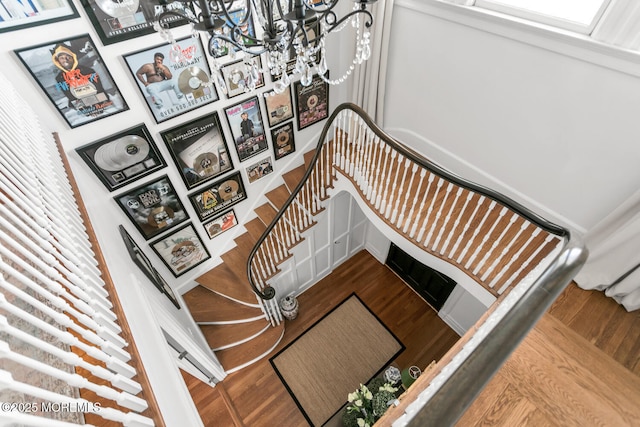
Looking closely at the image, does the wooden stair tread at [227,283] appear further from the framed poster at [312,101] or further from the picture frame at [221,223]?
the framed poster at [312,101]

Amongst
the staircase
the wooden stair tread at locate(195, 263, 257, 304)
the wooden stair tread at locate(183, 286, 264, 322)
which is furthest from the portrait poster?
the wooden stair tread at locate(183, 286, 264, 322)

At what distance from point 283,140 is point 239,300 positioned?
99.5 inches

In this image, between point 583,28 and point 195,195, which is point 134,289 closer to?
point 195,195

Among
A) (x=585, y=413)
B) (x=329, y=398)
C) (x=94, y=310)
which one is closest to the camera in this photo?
(x=94, y=310)

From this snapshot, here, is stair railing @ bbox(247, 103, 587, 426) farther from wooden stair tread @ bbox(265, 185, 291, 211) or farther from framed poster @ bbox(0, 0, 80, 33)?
framed poster @ bbox(0, 0, 80, 33)

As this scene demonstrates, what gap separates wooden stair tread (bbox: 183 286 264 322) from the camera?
4.61 metres

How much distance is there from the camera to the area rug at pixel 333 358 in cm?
464

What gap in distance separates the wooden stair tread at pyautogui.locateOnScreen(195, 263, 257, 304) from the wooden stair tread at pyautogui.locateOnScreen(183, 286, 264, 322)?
26 cm

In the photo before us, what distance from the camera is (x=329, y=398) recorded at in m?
4.65

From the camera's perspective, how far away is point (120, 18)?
2.57m

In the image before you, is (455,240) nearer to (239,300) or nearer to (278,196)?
(278,196)

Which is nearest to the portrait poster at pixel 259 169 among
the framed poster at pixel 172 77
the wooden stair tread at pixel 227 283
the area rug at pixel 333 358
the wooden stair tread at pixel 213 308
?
the framed poster at pixel 172 77

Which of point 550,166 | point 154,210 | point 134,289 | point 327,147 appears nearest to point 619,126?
point 550,166

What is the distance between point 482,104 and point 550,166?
88cm
